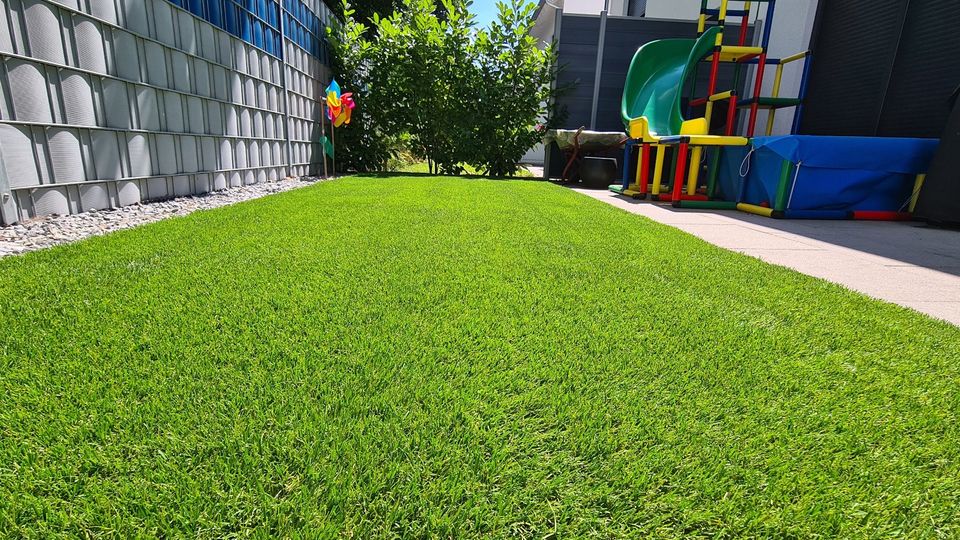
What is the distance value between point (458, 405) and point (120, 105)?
156 inches

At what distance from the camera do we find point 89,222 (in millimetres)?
2965

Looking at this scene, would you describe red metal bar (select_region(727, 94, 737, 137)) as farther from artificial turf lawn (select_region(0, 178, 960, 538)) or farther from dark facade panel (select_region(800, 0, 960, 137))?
artificial turf lawn (select_region(0, 178, 960, 538))

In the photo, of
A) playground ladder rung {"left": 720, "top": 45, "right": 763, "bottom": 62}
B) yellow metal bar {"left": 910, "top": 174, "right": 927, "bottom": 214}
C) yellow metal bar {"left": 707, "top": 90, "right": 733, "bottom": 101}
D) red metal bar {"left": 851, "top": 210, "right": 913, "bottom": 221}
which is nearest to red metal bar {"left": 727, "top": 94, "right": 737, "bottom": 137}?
yellow metal bar {"left": 707, "top": 90, "right": 733, "bottom": 101}

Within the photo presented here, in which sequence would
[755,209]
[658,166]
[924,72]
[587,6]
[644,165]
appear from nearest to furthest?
[755,209]
[924,72]
[658,166]
[644,165]
[587,6]

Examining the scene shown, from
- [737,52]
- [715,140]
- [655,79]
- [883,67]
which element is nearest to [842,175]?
[715,140]

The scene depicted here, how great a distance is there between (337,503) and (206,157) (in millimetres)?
4891

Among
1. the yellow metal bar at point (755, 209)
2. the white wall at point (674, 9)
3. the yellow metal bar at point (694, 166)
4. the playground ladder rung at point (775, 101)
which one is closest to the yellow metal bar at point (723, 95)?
the playground ladder rung at point (775, 101)

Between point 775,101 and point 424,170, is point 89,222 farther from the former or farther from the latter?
point 424,170

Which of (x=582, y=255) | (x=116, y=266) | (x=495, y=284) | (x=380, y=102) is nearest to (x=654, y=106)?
(x=380, y=102)

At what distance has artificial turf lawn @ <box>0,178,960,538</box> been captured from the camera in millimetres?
790

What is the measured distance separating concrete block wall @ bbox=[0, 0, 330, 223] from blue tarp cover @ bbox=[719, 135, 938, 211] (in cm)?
588

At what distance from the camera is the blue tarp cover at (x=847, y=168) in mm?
4434

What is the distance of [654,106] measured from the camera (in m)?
6.79

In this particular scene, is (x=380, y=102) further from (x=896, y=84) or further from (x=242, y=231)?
(x=896, y=84)
